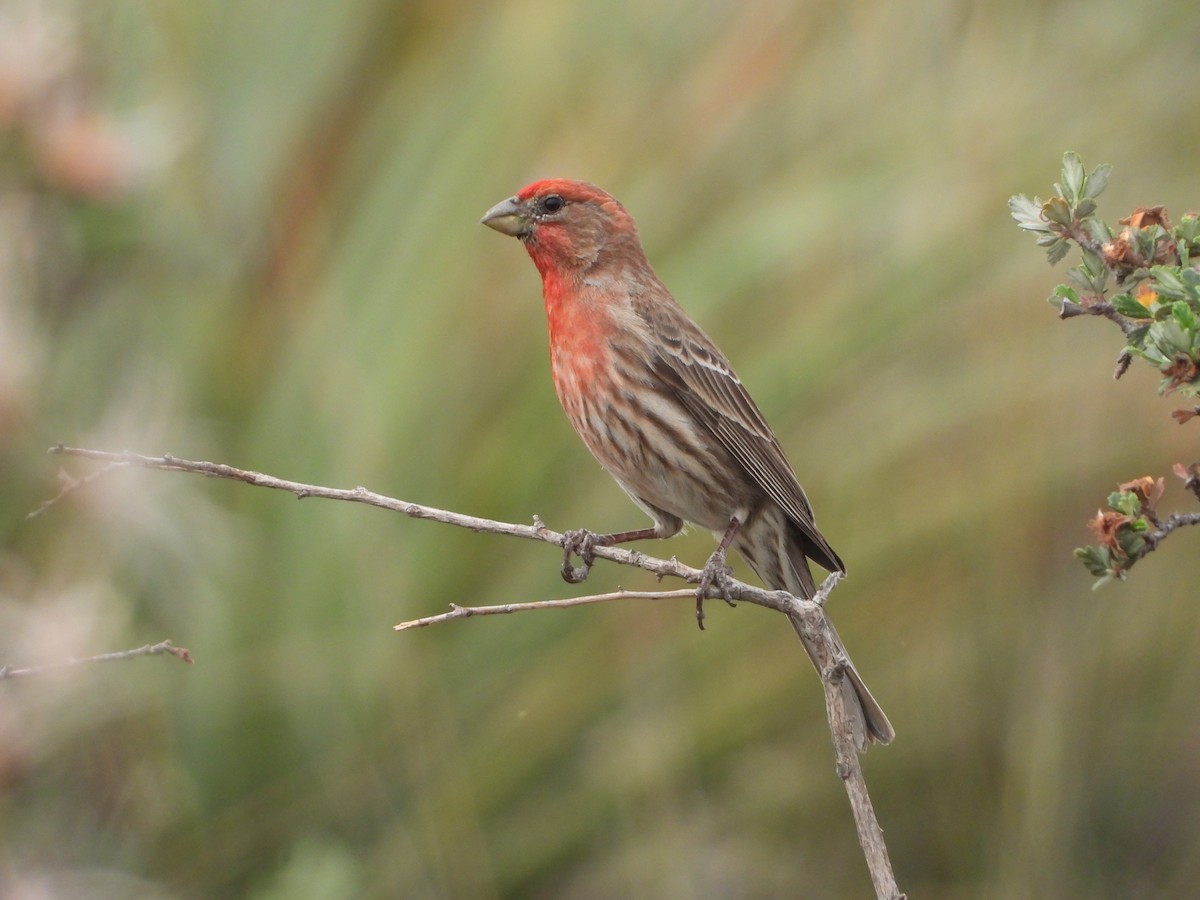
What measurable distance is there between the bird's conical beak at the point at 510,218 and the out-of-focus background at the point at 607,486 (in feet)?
0.77

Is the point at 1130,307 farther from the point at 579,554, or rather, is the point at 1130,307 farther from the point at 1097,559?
the point at 579,554

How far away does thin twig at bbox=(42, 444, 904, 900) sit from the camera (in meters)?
1.98

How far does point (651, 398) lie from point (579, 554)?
55 cm

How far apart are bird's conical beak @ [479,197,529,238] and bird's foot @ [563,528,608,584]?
2.97 feet

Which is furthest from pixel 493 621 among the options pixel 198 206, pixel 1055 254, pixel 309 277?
pixel 1055 254

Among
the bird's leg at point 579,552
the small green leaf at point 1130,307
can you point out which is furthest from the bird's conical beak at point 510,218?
the small green leaf at point 1130,307

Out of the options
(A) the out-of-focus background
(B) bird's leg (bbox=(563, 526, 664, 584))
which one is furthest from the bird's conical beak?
(B) bird's leg (bbox=(563, 526, 664, 584))

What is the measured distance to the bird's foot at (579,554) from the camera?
3584 millimetres

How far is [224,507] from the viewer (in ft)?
13.2

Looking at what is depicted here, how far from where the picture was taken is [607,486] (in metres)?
4.22

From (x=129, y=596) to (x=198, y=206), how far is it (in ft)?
3.72

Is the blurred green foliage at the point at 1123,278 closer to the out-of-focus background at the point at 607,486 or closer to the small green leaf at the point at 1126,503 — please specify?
the small green leaf at the point at 1126,503

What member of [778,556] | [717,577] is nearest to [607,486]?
[778,556]

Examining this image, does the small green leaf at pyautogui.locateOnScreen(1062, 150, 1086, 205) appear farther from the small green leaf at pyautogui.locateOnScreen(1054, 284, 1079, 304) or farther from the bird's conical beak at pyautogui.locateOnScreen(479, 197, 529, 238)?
the bird's conical beak at pyautogui.locateOnScreen(479, 197, 529, 238)
